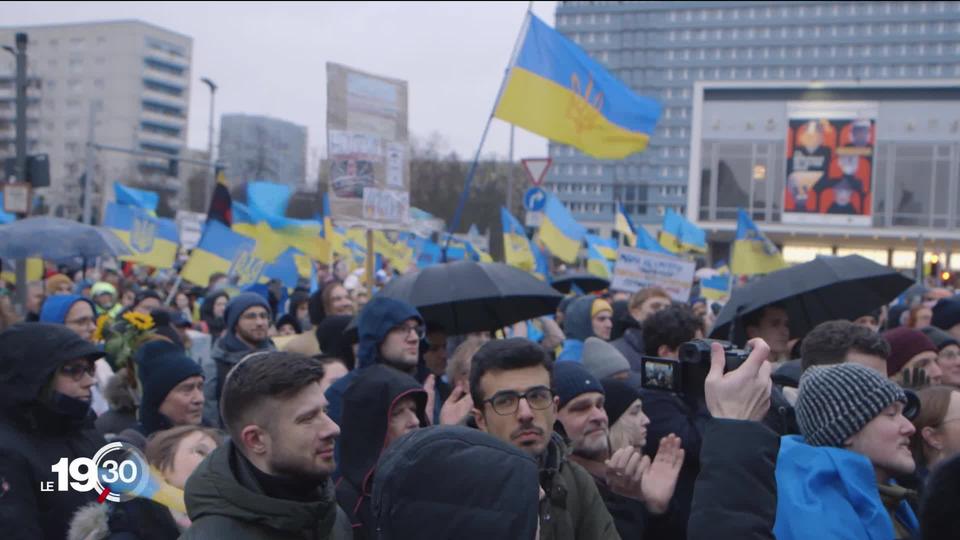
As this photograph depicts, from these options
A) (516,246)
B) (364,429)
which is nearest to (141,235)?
(516,246)

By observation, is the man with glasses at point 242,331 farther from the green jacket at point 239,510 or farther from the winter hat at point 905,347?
the green jacket at point 239,510

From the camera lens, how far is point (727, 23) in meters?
141

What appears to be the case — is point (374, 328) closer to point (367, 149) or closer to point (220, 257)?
point (367, 149)

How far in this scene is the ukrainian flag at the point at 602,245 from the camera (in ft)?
57.9

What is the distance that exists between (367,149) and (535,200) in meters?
7.05

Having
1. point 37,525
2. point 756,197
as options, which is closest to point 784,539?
point 37,525

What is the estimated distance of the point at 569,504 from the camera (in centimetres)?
323

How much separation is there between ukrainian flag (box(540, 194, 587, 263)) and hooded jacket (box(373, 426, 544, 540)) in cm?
1238

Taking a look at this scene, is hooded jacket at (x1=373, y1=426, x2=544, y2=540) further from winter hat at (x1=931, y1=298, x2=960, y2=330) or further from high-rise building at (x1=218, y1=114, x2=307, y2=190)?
high-rise building at (x1=218, y1=114, x2=307, y2=190)

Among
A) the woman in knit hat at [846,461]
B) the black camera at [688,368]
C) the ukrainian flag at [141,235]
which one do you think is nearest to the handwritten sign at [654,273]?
the ukrainian flag at [141,235]

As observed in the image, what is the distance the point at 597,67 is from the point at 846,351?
592cm

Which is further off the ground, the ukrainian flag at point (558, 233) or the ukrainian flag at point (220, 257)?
the ukrainian flag at point (558, 233)

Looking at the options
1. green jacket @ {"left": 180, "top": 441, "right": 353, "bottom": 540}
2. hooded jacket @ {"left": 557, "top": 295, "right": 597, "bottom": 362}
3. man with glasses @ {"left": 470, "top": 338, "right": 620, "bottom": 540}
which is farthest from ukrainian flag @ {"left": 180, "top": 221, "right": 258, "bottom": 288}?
green jacket @ {"left": 180, "top": 441, "right": 353, "bottom": 540}

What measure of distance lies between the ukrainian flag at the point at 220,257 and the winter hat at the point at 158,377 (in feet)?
22.9
